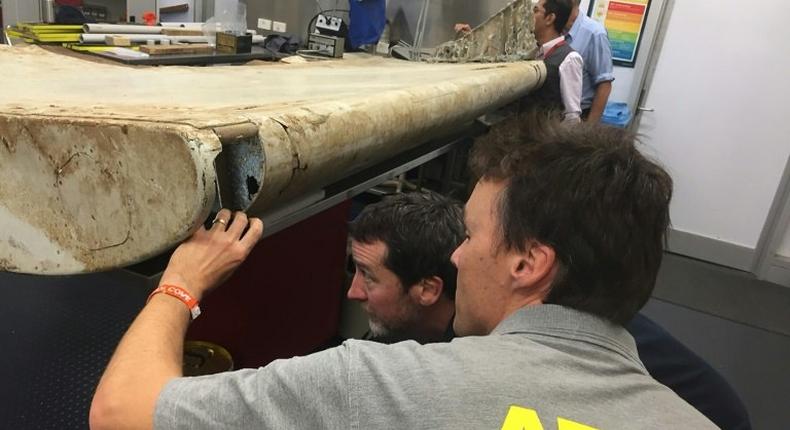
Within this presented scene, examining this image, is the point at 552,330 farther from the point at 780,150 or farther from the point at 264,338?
the point at 780,150

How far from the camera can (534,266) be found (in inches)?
29.1

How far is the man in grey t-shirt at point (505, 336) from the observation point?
1.91 ft

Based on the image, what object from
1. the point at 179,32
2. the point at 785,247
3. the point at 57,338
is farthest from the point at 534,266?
the point at 785,247

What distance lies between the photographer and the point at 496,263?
0.77 m

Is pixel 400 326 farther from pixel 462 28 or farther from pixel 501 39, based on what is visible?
pixel 462 28

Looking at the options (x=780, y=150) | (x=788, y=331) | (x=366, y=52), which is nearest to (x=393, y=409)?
(x=366, y=52)

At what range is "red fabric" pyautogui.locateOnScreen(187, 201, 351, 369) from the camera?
5.48 ft

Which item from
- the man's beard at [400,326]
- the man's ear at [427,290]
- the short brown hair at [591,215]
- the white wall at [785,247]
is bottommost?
the white wall at [785,247]

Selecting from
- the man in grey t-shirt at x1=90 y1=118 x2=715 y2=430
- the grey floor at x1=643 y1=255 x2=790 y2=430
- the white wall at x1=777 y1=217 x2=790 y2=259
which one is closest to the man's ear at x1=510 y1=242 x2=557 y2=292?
the man in grey t-shirt at x1=90 y1=118 x2=715 y2=430

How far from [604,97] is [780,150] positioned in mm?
1242

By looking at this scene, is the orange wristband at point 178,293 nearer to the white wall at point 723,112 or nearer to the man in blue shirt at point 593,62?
the man in blue shirt at point 593,62

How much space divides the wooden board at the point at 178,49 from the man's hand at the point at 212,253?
3.28 ft

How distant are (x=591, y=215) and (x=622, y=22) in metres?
3.33

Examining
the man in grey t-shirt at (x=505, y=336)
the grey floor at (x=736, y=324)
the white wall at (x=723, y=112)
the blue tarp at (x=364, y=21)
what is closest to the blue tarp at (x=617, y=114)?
the white wall at (x=723, y=112)
